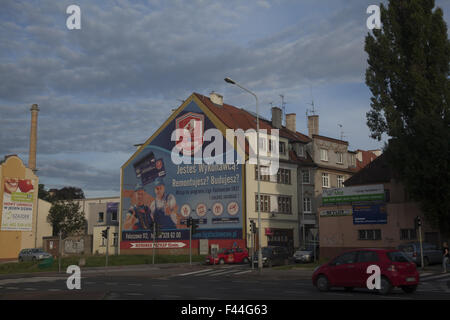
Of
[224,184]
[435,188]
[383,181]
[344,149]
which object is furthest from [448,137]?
[344,149]

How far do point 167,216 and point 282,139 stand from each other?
15.2 meters

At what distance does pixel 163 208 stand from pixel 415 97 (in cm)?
3088

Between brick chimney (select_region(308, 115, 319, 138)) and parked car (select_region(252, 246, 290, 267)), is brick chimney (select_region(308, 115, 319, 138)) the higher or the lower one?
the higher one

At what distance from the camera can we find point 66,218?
78.4 meters

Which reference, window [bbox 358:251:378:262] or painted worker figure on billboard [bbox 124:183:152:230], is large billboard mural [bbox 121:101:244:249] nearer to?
painted worker figure on billboard [bbox 124:183:152:230]

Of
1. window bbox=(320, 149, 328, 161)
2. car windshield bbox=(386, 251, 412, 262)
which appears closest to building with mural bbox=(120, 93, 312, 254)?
window bbox=(320, 149, 328, 161)

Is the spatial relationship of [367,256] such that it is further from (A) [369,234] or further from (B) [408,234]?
(A) [369,234]

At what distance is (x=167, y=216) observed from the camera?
5688 cm

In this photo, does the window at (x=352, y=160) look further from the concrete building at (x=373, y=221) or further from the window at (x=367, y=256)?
the window at (x=367, y=256)

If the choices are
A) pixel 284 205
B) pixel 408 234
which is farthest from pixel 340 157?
pixel 408 234

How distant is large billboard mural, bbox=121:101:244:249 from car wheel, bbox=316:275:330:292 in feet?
104

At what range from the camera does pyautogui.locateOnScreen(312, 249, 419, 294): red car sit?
17500mm

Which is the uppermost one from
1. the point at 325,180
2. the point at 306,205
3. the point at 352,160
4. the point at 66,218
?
the point at 352,160
